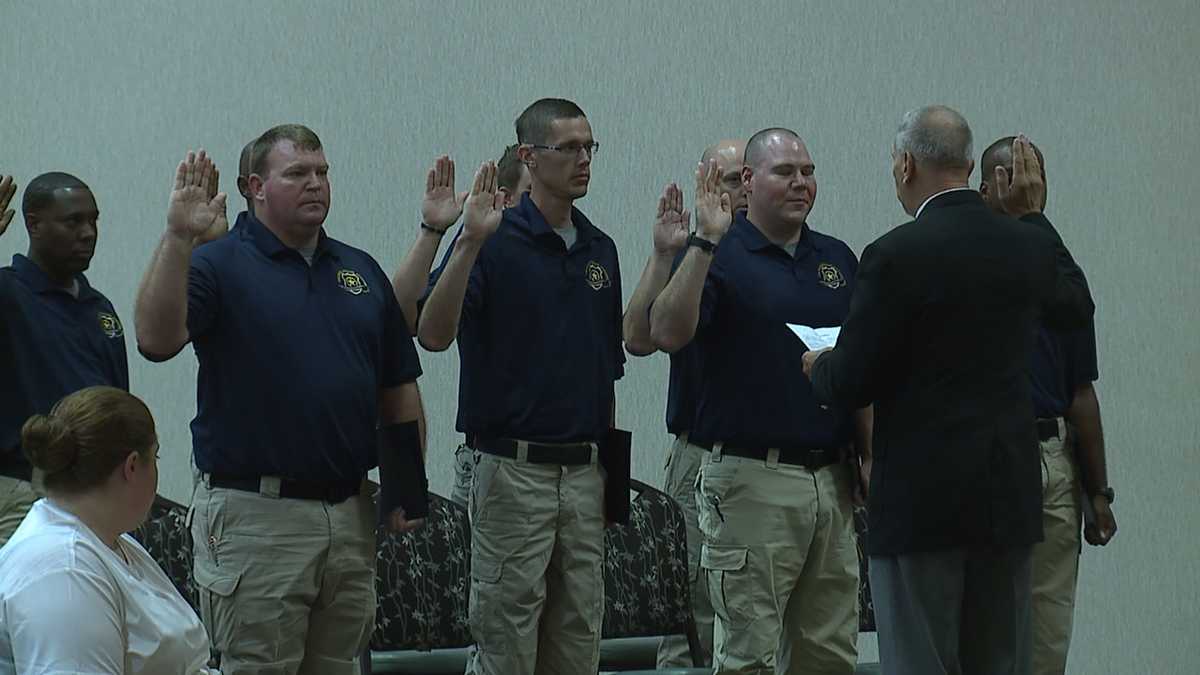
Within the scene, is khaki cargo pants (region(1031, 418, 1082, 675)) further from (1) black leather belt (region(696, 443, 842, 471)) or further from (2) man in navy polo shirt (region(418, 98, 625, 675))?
(2) man in navy polo shirt (region(418, 98, 625, 675))

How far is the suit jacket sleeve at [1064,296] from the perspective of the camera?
10.1 feet

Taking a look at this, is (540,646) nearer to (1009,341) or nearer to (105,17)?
(1009,341)

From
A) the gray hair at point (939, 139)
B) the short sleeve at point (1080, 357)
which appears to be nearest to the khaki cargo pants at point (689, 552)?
the short sleeve at point (1080, 357)

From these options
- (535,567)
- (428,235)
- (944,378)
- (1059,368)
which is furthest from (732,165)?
(944,378)

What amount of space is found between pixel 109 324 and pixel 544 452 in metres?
1.16

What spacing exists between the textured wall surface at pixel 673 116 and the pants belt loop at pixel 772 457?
1.79 meters

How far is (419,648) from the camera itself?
3.79 m

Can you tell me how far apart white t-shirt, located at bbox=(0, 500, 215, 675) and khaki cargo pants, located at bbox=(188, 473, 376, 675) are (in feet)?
2.95

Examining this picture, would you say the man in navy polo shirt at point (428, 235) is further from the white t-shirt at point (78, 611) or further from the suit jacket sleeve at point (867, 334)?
the white t-shirt at point (78, 611)

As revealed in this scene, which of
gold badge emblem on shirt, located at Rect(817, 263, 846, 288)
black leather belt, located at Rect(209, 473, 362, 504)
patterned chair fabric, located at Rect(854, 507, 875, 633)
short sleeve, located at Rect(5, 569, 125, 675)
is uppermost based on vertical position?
gold badge emblem on shirt, located at Rect(817, 263, 846, 288)

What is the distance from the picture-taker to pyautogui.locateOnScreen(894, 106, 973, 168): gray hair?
301cm

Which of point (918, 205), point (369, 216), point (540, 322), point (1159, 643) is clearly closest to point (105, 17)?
point (369, 216)

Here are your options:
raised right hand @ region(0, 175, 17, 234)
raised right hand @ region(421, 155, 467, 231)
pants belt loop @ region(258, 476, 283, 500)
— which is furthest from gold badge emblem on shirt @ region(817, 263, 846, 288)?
raised right hand @ region(0, 175, 17, 234)

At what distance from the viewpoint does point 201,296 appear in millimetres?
3143
